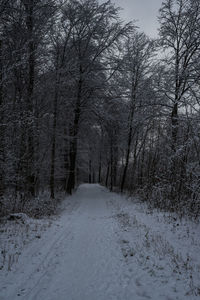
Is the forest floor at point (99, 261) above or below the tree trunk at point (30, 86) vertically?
below

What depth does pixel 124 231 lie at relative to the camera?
6.59m

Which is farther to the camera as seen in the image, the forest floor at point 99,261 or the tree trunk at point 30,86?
the tree trunk at point 30,86

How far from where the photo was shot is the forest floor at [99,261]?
127 inches

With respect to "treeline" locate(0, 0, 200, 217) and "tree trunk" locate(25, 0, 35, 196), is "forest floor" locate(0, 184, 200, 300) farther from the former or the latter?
"tree trunk" locate(25, 0, 35, 196)

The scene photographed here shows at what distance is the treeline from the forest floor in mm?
1900

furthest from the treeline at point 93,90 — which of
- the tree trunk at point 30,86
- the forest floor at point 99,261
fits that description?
the forest floor at point 99,261

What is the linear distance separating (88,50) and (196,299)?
53.8 feet

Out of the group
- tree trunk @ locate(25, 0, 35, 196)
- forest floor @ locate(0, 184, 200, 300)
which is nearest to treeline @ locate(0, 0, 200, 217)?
tree trunk @ locate(25, 0, 35, 196)

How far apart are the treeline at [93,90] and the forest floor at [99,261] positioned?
6.23 ft

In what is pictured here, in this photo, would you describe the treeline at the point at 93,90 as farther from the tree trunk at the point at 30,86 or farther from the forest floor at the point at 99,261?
the forest floor at the point at 99,261

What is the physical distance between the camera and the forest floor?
3219mm

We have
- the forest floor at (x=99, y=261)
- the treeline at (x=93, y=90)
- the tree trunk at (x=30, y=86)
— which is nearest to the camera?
the forest floor at (x=99, y=261)

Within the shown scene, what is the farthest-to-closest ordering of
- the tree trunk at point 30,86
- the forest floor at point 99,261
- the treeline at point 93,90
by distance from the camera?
the tree trunk at point 30,86 < the treeline at point 93,90 < the forest floor at point 99,261

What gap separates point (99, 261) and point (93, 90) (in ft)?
46.5
